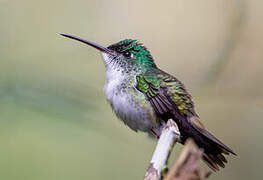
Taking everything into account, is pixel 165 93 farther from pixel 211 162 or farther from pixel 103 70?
pixel 103 70

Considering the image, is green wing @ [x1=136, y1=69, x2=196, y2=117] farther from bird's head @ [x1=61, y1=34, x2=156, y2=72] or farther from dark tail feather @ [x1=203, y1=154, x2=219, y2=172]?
dark tail feather @ [x1=203, y1=154, x2=219, y2=172]

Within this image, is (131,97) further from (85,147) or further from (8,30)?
(85,147)

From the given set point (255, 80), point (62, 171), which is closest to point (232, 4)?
point (255, 80)

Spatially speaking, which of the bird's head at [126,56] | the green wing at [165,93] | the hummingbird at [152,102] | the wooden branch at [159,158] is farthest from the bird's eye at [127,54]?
the wooden branch at [159,158]

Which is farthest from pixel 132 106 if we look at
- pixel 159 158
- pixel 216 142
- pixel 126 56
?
pixel 159 158

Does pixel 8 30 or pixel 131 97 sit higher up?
pixel 8 30

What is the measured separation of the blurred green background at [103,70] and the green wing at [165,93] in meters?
0.42

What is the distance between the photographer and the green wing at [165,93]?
347 centimetres

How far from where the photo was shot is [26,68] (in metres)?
3.68

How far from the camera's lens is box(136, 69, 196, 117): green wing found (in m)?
3.47

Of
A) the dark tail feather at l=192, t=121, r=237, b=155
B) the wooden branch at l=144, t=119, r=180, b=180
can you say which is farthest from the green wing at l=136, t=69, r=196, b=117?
the wooden branch at l=144, t=119, r=180, b=180

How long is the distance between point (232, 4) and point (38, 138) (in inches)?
110

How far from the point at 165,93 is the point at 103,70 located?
8.08 ft

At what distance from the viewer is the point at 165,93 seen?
3.57 m
